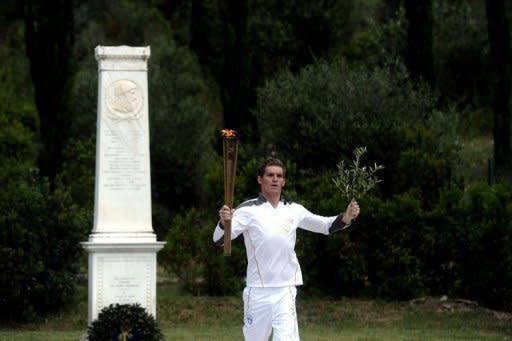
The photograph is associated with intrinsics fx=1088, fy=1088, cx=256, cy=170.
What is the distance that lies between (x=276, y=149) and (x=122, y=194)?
363 inches

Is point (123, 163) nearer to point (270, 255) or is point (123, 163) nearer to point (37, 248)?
point (37, 248)

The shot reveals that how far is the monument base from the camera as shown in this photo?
1322 cm

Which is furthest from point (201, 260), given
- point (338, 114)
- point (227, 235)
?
point (227, 235)

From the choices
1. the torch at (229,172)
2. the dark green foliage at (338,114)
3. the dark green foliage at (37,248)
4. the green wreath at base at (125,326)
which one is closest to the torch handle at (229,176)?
the torch at (229,172)

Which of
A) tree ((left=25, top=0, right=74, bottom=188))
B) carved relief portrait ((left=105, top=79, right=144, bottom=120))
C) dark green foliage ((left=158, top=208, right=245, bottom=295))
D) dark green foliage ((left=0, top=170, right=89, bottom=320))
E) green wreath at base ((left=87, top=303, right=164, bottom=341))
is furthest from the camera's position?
tree ((left=25, top=0, right=74, bottom=188))

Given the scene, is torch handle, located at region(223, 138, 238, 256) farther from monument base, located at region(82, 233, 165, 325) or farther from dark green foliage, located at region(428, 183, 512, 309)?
dark green foliage, located at region(428, 183, 512, 309)

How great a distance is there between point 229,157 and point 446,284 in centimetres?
1064

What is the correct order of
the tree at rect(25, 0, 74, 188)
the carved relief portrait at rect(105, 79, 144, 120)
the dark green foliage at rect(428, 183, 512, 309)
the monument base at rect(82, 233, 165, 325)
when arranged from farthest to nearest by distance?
the tree at rect(25, 0, 74, 188)
the dark green foliage at rect(428, 183, 512, 309)
the carved relief portrait at rect(105, 79, 144, 120)
the monument base at rect(82, 233, 165, 325)

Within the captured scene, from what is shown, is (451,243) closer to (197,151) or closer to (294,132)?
(294,132)

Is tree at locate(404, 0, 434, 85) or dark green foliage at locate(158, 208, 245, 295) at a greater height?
tree at locate(404, 0, 434, 85)

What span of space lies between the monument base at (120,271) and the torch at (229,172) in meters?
5.20

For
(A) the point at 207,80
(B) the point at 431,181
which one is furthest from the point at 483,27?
(B) the point at 431,181

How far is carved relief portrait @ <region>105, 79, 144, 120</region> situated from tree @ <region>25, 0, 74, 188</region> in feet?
31.2

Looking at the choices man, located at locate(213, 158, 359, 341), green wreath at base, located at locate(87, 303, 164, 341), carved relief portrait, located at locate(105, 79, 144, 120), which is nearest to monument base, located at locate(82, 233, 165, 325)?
green wreath at base, located at locate(87, 303, 164, 341)
